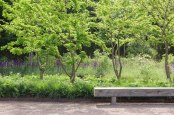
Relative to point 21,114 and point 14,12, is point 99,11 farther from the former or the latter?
point 21,114

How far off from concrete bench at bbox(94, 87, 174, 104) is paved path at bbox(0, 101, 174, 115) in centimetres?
23

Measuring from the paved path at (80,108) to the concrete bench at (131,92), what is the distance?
229 millimetres

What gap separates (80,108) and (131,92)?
137cm

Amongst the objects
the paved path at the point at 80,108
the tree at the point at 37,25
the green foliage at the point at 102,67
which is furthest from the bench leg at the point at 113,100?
the green foliage at the point at 102,67

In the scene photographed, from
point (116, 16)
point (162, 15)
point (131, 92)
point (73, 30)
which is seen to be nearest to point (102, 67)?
point (116, 16)

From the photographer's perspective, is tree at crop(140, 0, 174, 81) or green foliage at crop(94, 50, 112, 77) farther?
green foliage at crop(94, 50, 112, 77)

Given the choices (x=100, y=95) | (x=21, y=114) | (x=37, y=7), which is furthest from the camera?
(x=37, y=7)

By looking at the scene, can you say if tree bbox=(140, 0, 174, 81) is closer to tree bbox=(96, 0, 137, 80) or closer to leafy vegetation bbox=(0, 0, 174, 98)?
leafy vegetation bbox=(0, 0, 174, 98)

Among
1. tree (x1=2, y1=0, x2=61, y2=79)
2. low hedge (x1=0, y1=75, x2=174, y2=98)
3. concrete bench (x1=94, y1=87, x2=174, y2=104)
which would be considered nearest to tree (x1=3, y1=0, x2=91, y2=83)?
tree (x1=2, y1=0, x2=61, y2=79)

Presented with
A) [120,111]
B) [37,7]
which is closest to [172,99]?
[120,111]

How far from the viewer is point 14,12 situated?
9852 mm

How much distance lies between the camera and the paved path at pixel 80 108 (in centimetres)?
741

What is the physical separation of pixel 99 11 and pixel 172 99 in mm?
3178

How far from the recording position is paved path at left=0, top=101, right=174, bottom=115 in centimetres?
741
